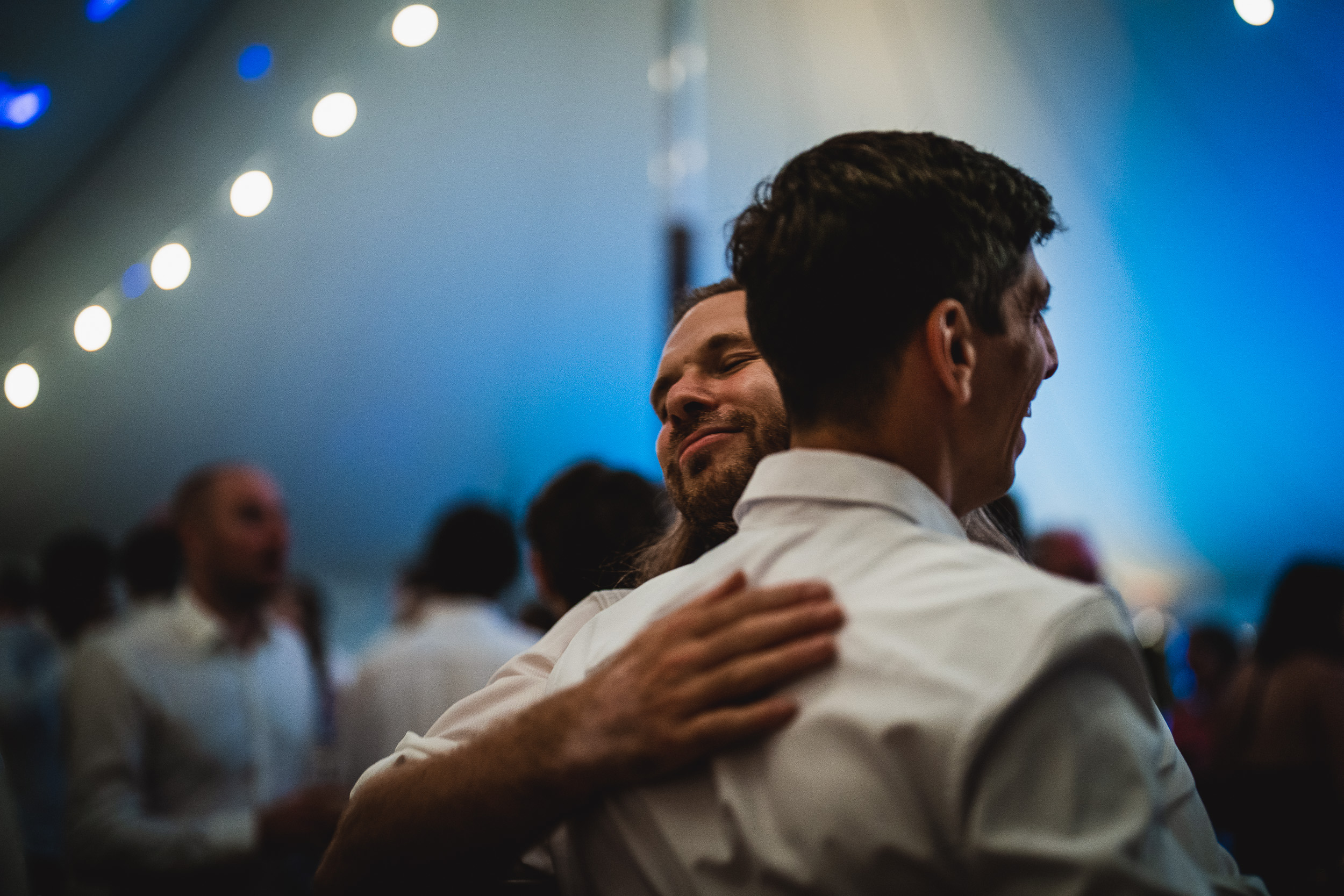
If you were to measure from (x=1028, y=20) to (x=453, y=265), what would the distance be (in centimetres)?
391

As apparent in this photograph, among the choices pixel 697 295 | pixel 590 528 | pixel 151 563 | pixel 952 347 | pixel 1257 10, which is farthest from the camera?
pixel 1257 10

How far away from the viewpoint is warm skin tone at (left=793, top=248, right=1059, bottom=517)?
83cm

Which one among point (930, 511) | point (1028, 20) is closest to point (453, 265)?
point (1028, 20)

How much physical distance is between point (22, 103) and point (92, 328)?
54 cm

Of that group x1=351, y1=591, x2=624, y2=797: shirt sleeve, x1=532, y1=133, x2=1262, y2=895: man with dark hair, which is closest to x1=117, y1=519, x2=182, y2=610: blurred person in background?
x1=351, y1=591, x2=624, y2=797: shirt sleeve

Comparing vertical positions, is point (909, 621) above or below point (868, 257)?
below

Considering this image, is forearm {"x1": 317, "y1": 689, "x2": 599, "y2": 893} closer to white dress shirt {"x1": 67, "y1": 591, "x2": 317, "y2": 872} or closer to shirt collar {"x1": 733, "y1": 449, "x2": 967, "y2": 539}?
shirt collar {"x1": 733, "y1": 449, "x2": 967, "y2": 539}

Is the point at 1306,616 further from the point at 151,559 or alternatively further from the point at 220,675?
the point at 151,559

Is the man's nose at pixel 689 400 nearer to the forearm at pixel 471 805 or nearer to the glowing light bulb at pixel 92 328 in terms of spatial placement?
the forearm at pixel 471 805

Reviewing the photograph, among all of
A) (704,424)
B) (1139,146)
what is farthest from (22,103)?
(1139,146)

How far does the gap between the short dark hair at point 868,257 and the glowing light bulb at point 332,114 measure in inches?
70.0

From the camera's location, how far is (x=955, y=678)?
648 millimetres

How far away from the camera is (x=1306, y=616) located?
270cm

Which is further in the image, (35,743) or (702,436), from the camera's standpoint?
(35,743)
